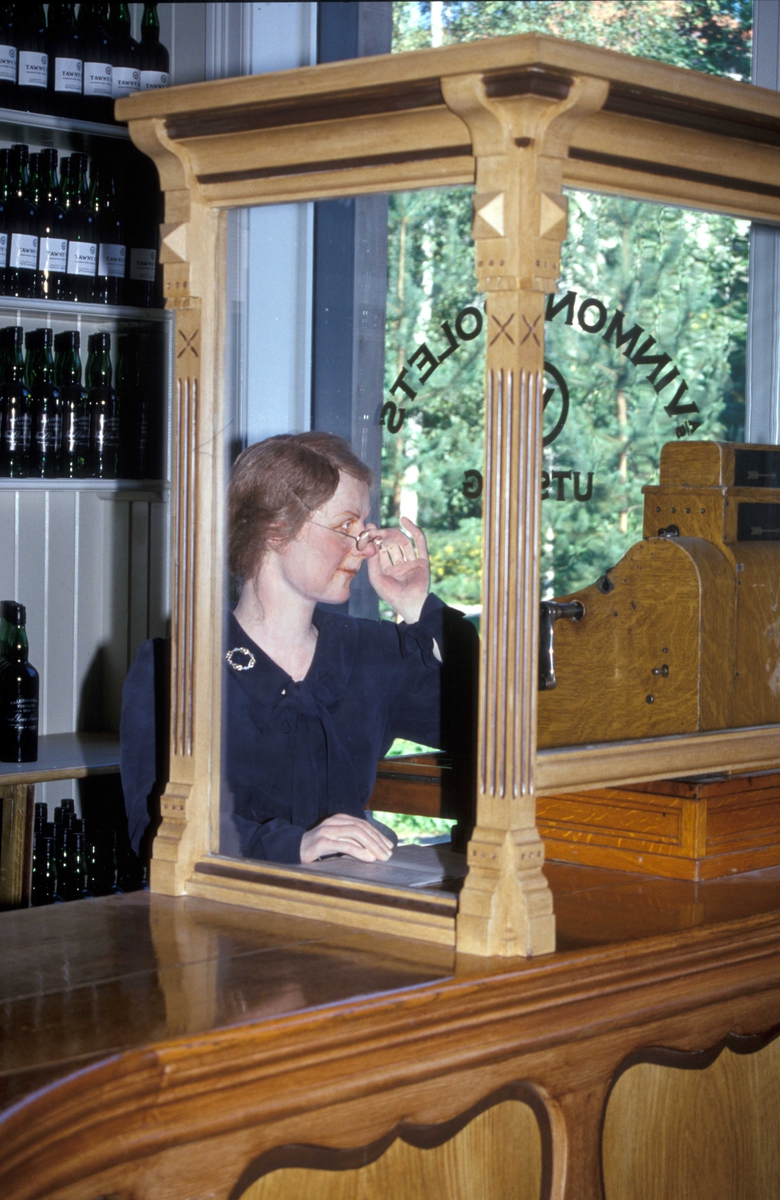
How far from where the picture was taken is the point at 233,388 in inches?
60.6

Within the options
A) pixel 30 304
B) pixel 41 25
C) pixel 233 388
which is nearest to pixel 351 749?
pixel 233 388

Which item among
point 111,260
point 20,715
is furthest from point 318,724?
point 111,260

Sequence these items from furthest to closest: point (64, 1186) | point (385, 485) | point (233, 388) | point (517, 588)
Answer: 1. point (233, 388)
2. point (385, 485)
3. point (517, 588)
4. point (64, 1186)

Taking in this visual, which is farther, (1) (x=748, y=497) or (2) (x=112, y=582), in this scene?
(2) (x=112, y=582)

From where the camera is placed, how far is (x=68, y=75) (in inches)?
139

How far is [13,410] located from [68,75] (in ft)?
2.68

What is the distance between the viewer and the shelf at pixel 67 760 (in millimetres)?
3145

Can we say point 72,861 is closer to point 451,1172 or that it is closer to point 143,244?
point 143,244

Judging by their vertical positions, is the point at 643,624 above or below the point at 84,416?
below

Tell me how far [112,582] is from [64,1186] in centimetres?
294

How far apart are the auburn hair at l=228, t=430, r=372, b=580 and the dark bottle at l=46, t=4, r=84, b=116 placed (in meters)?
2.36

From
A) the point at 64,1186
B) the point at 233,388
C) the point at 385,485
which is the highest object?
the point at 233,388

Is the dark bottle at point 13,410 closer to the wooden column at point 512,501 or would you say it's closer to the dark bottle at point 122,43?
the dark bottle at point 122,43

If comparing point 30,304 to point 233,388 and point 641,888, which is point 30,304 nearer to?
point 233,388
